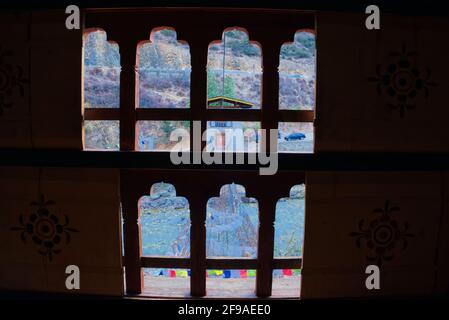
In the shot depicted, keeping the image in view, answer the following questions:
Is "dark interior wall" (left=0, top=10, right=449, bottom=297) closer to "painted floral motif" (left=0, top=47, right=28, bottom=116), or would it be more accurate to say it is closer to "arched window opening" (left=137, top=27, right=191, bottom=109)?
"painted floral motif" (left=0, top=47, right=28, bottom=116)

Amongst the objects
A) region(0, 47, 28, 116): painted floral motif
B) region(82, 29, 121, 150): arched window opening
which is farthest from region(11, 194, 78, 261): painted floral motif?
region(0, 47, 28, 116): painted floral motif

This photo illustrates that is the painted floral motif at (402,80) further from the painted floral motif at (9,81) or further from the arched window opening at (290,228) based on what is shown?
the painted floral motif at (9,81)

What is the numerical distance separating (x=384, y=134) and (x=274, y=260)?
1.40 meters

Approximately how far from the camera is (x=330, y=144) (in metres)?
2.98

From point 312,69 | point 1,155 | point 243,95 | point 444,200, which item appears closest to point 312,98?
point 312,69

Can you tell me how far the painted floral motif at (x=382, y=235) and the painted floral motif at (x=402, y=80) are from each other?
0.84 m

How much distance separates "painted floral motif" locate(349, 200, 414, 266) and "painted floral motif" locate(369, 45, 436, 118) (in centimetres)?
84

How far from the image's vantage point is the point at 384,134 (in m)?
3.01

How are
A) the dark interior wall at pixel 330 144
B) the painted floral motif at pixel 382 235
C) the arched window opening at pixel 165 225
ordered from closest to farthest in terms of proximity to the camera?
1. the dark interior wall at pixel 330 144
2. the painted floral motif at pixel 382 235
3. the arched window opening at pixel 165 225

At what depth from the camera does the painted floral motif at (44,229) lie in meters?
3.10

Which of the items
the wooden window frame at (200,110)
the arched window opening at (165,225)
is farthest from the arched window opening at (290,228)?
the arched window opening at (165,225)

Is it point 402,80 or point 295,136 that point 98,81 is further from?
point 402,80

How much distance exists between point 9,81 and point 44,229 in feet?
4.16
